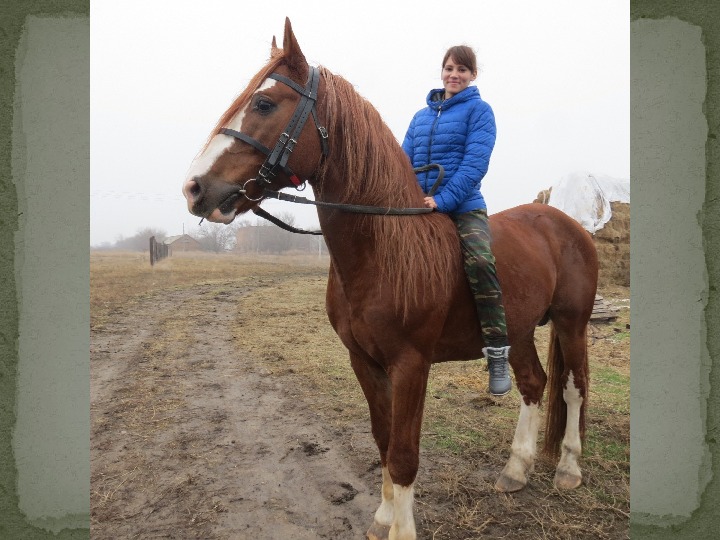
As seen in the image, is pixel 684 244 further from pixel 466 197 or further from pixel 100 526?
pixel 100 526

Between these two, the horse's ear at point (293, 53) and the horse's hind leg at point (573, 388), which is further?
the horse's hind leg at point (573, 388)

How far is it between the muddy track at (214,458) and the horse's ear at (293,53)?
2616mm

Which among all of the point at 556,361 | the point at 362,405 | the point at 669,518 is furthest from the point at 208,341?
the point at 669,518

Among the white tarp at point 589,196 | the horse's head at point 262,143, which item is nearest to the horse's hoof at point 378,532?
the horse's head at point 262,143

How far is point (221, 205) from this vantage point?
6.31ft

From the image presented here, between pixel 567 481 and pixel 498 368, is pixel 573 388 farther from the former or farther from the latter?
pixel 498 368

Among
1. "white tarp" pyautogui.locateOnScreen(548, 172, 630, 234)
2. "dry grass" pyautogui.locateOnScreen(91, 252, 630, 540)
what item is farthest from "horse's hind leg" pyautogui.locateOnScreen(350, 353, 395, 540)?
"white tarp" pyautogui.locateOnScreen(548, 172, 630, 234)

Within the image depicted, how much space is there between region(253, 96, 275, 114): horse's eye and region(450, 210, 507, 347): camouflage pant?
47.6 inches

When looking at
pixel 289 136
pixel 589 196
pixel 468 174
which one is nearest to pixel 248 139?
pixel 289 136

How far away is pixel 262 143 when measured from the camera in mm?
1993

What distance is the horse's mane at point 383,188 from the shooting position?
2182 millimetres

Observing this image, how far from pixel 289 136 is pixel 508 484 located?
2850 millimetres

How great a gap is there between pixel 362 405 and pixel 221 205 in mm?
3501

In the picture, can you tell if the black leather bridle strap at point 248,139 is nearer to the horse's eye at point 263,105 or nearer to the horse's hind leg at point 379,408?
the horse's eye at point 263,105
